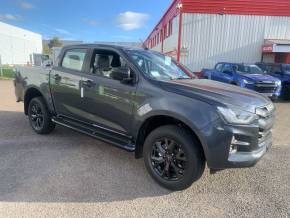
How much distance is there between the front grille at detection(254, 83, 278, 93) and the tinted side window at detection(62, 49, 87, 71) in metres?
7.87

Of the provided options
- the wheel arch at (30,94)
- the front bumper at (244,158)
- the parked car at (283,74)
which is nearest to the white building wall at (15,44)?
the parked car at (283,74)

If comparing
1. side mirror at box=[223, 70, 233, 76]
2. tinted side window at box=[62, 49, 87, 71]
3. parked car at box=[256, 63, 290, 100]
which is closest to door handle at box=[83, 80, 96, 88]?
tinted side window at box=[62, 49, 87, 71]

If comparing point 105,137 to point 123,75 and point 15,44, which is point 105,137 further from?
point 15,44

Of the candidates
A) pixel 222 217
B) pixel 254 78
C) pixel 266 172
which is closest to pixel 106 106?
pixel 222 217

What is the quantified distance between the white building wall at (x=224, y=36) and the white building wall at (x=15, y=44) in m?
34.9

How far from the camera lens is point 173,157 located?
3379 millimetres

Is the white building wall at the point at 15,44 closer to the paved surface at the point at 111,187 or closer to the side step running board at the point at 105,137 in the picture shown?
the side step running board at the point at 105,137

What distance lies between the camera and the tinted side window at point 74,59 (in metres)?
4.50

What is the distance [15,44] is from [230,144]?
169 ft

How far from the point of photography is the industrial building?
16938 millimetres

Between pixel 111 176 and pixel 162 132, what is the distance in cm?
103

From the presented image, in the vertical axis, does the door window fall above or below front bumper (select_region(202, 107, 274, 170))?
above

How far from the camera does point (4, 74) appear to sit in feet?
69.4

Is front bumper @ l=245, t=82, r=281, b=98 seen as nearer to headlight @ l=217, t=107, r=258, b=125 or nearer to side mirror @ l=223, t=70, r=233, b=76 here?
side mirror @ l=223, t=70, r=233, b=76
